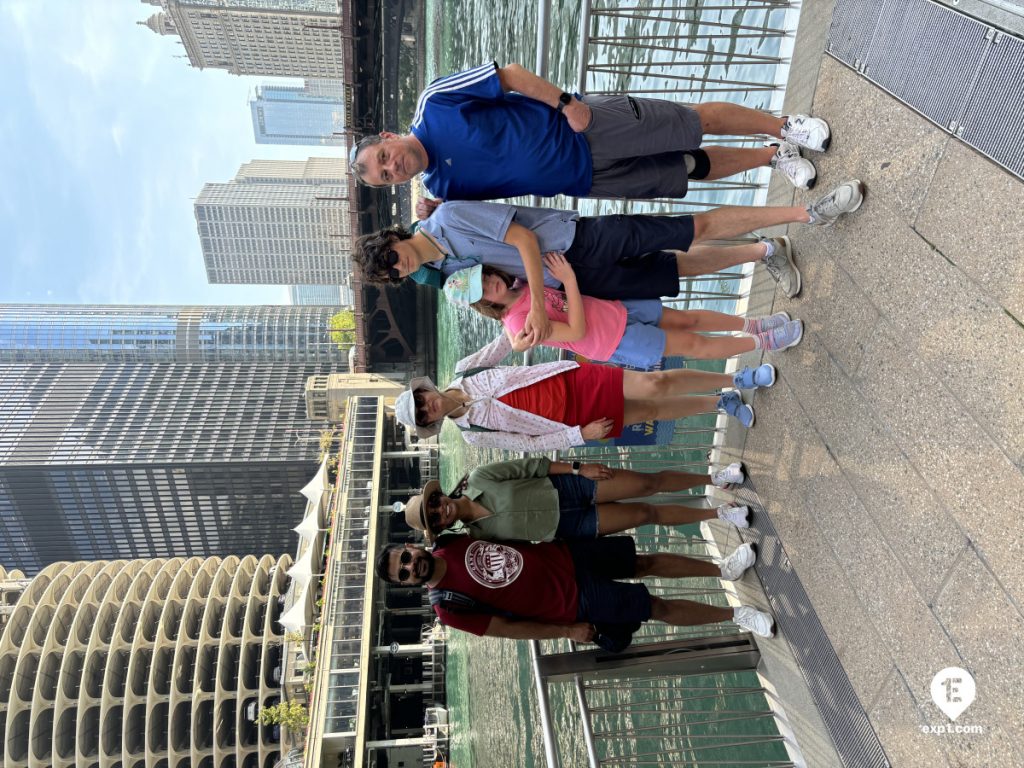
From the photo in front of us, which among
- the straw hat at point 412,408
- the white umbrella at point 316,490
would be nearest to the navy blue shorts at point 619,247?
the straw hat at point 412,408

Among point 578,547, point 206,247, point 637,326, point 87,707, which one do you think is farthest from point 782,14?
point 206,247

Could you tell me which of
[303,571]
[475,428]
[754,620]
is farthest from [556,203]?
[303,571]

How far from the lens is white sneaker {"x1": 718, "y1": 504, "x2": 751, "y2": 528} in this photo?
11.3 ft

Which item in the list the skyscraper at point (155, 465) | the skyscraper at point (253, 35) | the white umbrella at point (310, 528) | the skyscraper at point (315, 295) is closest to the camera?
the white umbrella at point (310, 528)

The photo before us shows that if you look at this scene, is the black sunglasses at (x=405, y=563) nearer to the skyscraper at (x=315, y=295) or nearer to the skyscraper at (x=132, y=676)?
the skyscraper at (x=132, y=676)

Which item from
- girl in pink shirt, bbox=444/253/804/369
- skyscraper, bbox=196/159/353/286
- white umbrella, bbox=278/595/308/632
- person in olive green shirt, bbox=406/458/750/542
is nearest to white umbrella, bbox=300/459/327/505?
white umbrella, bbox=278/595/308/632

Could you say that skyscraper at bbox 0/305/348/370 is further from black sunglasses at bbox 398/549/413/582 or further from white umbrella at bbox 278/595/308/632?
black sunglasses at bbox 398/549/413/582

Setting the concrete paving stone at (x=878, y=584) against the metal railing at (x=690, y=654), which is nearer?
the concrete paving stone at (x=878, y=584)

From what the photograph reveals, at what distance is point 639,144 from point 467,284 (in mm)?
1011

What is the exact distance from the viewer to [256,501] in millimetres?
51062

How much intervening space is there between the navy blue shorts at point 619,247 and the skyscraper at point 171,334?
58.9 m

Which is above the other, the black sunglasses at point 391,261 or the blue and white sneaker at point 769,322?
the black sunglasses at point 391,261

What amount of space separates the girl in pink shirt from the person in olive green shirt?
742 mm

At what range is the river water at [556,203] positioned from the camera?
395 cm
